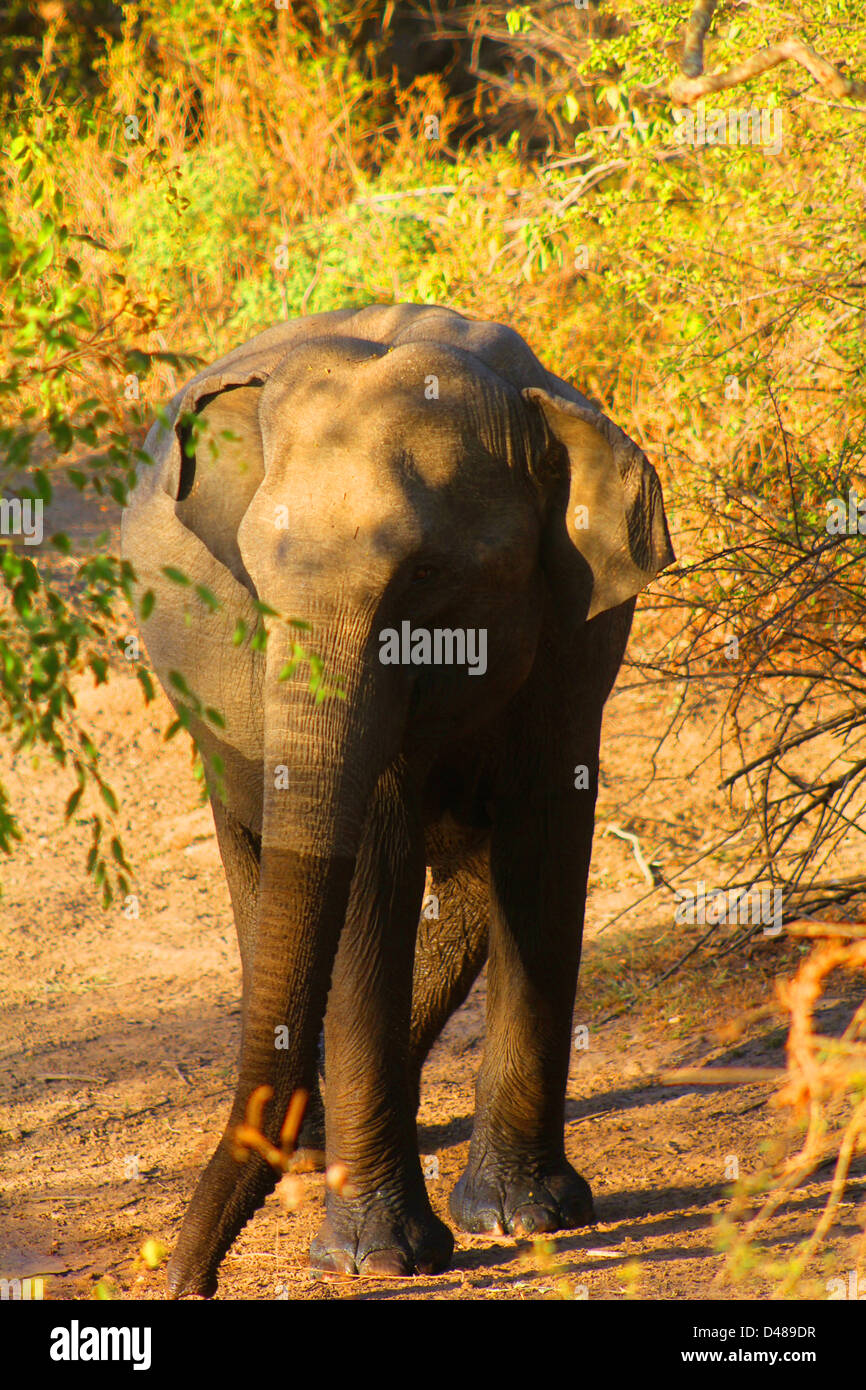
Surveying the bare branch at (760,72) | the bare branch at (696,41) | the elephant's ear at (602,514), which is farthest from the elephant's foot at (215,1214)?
the bare branch at (696,41)

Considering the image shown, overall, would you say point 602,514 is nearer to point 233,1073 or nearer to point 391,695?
point 391,695

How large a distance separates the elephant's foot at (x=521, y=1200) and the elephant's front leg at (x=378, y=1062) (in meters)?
0.40

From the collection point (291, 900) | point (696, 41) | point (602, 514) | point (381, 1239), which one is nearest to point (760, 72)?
point (696, 41)

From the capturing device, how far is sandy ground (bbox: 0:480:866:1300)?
439 cm

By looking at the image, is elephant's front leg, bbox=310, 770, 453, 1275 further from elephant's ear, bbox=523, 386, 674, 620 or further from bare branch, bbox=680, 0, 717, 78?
bare branch, bbox=680, 0, 717, 78

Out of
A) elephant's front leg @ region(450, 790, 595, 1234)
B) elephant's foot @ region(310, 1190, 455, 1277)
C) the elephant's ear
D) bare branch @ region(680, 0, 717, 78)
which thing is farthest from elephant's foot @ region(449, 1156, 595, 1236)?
bare branch @ region(680, 0, 717, 78)

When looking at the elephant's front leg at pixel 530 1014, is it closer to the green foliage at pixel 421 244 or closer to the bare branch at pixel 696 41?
the green foliage at pixel 421 244

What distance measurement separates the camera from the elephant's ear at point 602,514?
4.33 metres

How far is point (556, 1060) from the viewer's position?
4.84 meters

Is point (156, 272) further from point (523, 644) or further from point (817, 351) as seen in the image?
point (523, 644)

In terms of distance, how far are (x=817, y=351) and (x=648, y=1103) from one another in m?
3.28

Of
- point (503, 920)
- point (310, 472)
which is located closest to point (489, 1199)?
point (503, 920)

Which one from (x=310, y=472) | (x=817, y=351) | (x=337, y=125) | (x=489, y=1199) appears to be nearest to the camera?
(x=310, y=472)

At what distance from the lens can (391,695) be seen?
12.9 feet
